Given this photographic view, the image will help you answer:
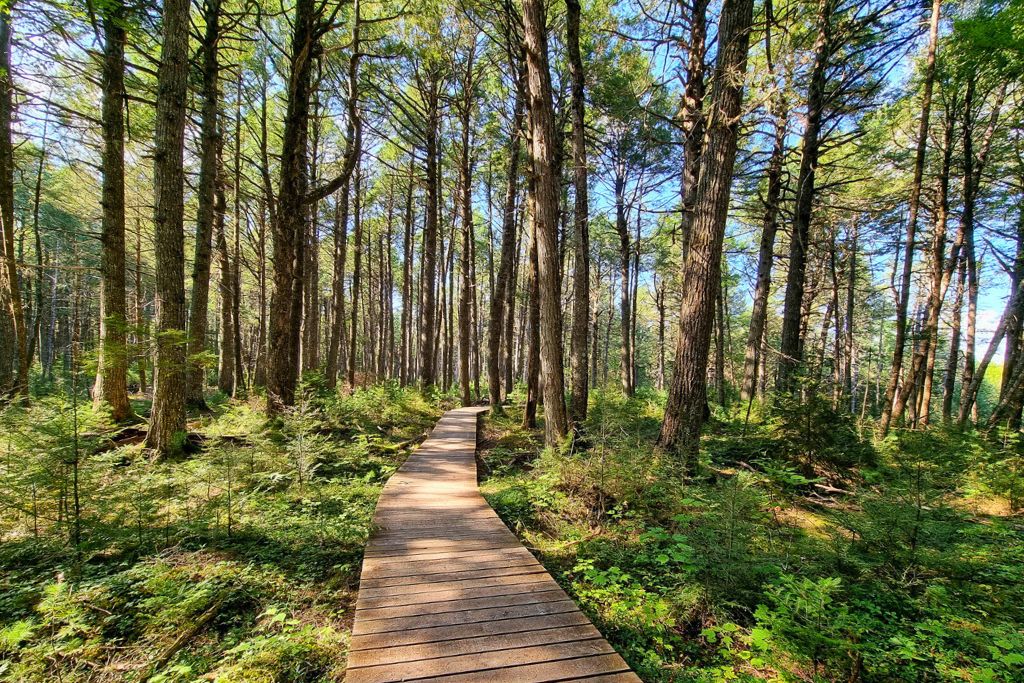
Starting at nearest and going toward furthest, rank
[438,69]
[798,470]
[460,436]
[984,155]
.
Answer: [798,470], [460,436], [984,155], [438,69]

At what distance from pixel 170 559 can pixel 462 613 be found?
2914 mm

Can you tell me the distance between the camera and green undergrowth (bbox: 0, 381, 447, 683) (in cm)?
250

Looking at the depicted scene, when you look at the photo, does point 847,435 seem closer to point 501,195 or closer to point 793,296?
point 793,296

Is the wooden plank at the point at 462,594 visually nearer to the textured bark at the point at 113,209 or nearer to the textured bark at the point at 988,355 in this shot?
the textured bark at the point at 113,209

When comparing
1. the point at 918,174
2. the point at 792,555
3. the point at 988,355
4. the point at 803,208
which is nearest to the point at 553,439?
the point at 792,555

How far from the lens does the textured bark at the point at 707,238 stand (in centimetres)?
582

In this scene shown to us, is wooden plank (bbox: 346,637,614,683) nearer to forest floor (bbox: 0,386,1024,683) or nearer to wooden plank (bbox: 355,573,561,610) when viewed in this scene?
forest floor (bbox: 0,386,1024,683)

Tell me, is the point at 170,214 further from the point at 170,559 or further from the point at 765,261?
the point at 765,261

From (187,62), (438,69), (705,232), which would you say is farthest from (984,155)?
Result: (187,62)

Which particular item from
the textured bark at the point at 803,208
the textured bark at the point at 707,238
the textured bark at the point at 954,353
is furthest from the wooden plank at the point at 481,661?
the textured bark at the point at 954,353

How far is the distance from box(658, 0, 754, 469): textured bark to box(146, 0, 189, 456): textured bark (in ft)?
24.7

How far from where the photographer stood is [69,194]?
18172mm

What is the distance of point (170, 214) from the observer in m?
5.68

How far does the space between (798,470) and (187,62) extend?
11.7 meters
